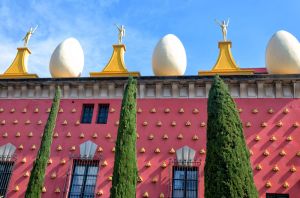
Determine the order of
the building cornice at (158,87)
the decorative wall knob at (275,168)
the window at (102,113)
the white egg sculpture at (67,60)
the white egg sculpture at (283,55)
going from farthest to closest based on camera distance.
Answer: the white egg sculpture at (67,60)
the window at (102,113)
the white egg sculpture at (283,55)
the building cornice at (158,87)
the decorative wall knob at (275,168)

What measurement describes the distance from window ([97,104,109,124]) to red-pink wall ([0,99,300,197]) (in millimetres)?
213

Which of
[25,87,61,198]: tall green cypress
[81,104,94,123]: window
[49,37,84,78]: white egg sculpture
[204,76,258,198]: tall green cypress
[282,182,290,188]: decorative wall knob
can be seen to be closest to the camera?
[204,76,258,198]: tall green cypress

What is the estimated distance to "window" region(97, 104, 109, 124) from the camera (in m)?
17.3

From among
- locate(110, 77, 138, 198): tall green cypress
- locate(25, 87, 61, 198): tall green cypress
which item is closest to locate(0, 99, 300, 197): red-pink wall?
locate(25, 87, 61, 198): tall green cypress

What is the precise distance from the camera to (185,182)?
15281mm

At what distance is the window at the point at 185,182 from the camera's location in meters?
15.0

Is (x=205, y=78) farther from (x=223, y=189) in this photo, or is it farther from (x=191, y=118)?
(x=223, y=189)

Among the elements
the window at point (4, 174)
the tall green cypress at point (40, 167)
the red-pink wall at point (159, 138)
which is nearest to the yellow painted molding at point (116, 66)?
the red-pink wall at point (159, 138)

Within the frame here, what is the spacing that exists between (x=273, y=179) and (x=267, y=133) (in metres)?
2.01

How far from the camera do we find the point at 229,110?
1197 centimetres

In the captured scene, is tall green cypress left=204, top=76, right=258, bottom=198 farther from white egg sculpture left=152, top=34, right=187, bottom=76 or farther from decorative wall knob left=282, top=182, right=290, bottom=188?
white egg sculpture left=152, top=34, right=187, bottom=76

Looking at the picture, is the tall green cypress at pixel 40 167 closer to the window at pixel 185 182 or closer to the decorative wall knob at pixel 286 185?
the window at pixel 185 182

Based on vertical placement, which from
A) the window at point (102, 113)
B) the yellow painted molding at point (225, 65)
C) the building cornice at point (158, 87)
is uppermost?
the yellow painted molding at point (225, 65)

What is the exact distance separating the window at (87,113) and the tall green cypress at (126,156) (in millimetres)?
3283
